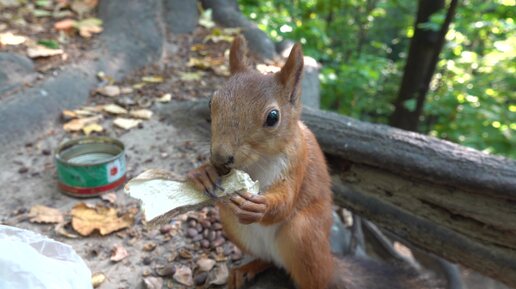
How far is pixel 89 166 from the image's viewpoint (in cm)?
207

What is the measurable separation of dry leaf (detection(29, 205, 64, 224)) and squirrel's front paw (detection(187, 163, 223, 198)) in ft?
3.07

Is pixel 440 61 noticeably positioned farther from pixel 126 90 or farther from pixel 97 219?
pixel 97 219

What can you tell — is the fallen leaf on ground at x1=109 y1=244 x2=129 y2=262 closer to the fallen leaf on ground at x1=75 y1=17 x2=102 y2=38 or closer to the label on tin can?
the label on tin can

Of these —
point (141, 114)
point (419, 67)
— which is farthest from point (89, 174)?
point (419, 67)

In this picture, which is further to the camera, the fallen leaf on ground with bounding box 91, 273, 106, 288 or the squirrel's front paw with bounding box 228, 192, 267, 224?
the fallen leaf on ground with bounding box 91, 273, 106, 288

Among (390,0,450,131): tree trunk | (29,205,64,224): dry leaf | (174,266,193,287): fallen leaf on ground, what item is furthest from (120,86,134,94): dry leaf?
(390,0,450,131): tree trunk

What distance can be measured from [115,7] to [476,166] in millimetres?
3301

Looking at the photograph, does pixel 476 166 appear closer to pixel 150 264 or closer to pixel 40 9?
pixel 150 264

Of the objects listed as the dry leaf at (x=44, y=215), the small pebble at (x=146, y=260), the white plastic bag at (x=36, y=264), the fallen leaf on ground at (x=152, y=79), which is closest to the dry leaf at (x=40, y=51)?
the fallen leaf on ground at (x=152, y=79)

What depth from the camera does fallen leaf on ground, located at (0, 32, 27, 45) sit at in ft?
9.91

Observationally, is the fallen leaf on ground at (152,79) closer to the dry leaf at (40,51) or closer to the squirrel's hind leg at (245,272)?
the dry leaf at (40,51)

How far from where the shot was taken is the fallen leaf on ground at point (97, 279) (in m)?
1.69

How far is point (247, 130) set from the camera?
1.32 m

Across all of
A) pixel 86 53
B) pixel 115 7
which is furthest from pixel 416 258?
pixel 115 7
